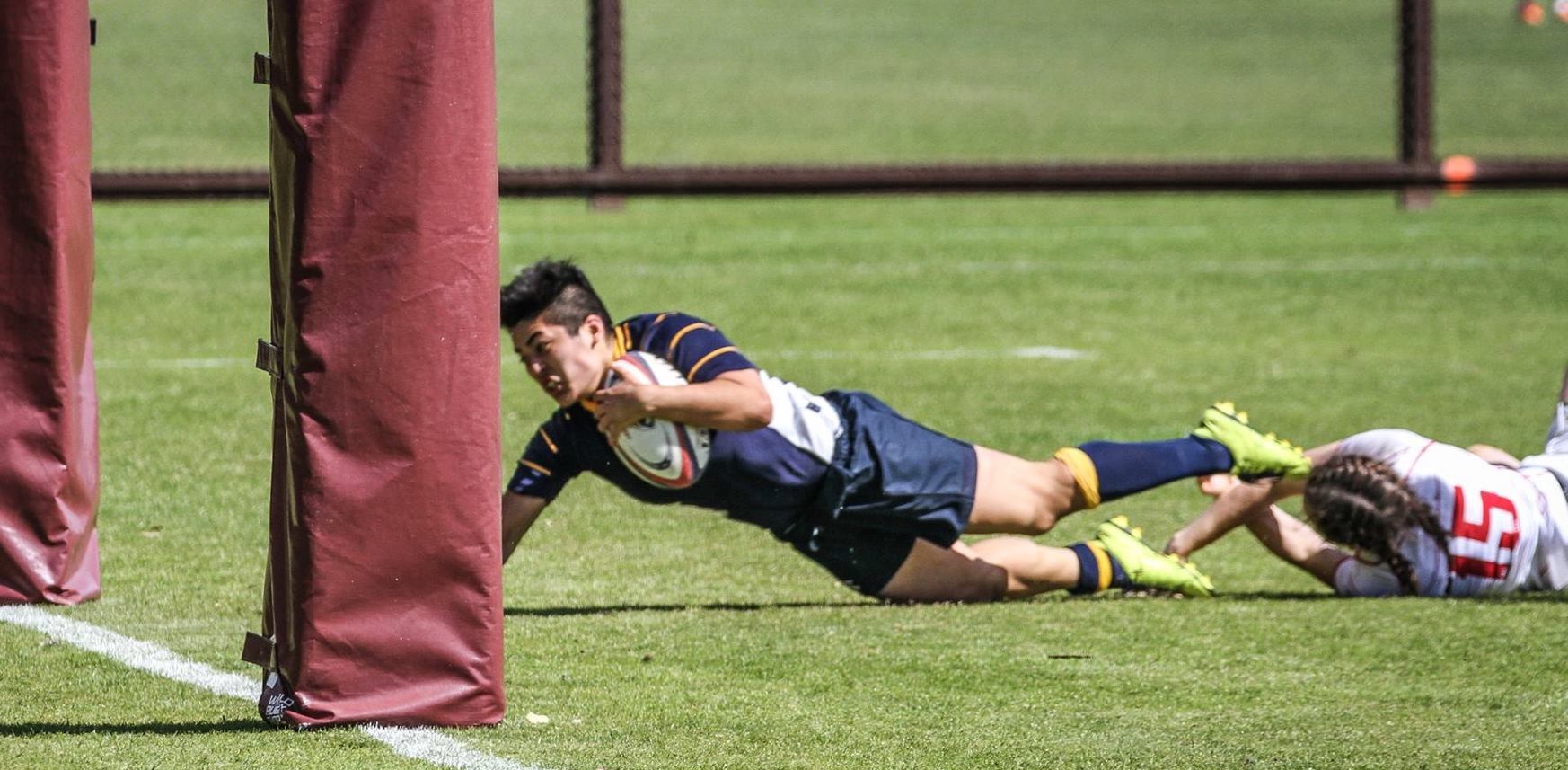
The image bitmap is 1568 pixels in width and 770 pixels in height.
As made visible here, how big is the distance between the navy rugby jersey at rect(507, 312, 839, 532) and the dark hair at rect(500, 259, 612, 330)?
209 mm

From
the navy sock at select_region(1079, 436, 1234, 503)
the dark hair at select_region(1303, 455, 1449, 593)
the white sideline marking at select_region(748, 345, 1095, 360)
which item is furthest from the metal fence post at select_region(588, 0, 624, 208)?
the dark hair at select_region(1303, 455, 1449, 593)

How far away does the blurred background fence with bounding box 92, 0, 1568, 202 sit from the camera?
13.1 metres

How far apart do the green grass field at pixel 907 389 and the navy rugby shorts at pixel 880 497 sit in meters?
0.16

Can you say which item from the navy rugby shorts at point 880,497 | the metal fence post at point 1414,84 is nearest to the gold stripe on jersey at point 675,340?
the navy rugby shorts at point 880,497

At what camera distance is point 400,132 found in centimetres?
427

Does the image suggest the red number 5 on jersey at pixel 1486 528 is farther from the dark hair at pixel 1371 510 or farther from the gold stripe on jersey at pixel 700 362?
the gold stripe on jersey at pixel 700 362

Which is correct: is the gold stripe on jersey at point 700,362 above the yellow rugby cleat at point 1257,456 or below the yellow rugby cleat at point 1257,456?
above

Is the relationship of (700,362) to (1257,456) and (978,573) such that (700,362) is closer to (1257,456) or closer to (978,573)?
(978,573)

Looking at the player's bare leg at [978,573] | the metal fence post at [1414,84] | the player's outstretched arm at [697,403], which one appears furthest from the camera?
the metal fence post at [1414,84]

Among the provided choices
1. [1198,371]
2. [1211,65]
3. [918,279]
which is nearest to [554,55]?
[1211,65]

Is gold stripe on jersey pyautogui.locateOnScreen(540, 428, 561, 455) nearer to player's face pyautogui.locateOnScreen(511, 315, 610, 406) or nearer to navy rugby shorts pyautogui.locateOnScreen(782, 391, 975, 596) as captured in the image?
Answer: player's face pyautogui.locateOnScreen(511, 315, 610, 406)

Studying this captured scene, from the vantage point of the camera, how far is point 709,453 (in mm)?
5836

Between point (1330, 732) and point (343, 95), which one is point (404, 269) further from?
point (1330, 732)

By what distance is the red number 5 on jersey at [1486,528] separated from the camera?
6008mm
